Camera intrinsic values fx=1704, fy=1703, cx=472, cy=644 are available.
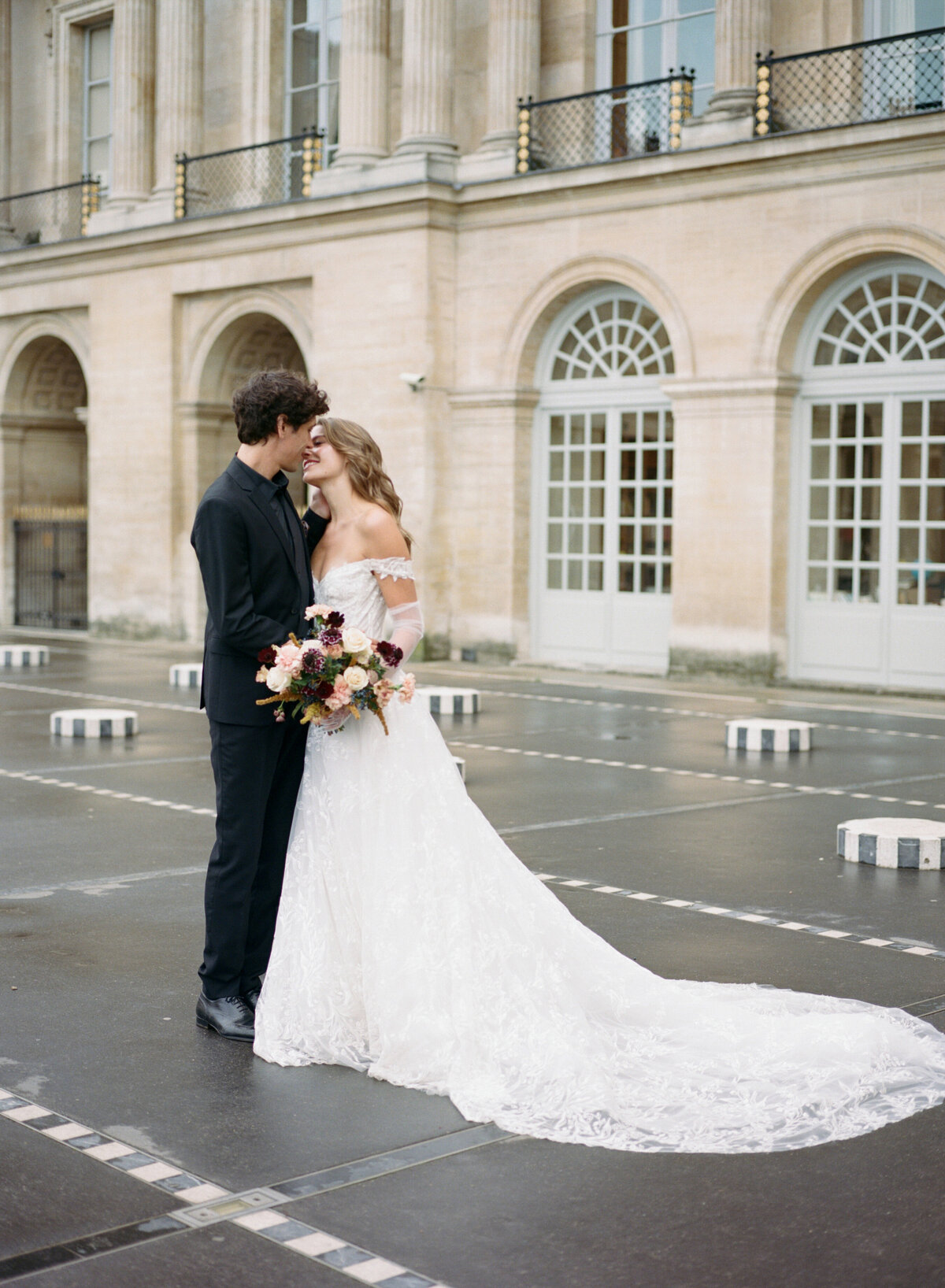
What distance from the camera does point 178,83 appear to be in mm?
26422

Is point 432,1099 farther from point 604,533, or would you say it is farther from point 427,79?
point 427,79

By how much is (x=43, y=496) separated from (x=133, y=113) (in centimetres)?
733

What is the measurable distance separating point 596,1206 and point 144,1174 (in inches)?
43.8

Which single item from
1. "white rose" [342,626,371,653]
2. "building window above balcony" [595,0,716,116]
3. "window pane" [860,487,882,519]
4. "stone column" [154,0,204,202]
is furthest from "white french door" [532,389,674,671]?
"white rose" [342,626,371,653]

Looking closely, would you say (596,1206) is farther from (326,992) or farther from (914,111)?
(914,111)

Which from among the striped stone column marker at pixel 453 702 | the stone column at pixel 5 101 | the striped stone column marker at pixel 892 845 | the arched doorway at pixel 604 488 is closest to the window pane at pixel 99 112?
the stone column at pixel 5 101

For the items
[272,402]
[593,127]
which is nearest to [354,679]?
[272,402]

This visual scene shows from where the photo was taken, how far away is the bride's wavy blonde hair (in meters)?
5.52

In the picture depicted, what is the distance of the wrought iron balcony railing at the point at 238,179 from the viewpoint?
25.9m

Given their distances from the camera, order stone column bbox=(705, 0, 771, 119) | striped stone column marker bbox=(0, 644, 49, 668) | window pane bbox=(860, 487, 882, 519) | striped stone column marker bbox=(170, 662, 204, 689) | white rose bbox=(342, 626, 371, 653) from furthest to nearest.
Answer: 1. striped stone column marker bbox=(0, 644, 49, 668)
2. stone column bbox=(705, 0, 771, 119)
3. striped stone column marker bbox=(170, 662, 204, 689)
4. window pane bbox=(860, 487, 882, 519)
5. white rose bbox=(342, 626, 371, 653)

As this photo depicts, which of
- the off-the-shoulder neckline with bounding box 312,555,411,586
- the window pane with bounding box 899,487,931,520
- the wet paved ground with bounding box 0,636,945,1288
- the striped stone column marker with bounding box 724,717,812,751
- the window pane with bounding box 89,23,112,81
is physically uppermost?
the window pane with bounding box 89,23,112,81

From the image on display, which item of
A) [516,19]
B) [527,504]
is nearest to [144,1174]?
[527,504]

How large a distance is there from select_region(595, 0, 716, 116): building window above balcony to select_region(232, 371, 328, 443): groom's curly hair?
648 inches

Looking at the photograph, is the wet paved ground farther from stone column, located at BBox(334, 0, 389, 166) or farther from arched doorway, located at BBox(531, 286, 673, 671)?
stone column, located at BBox(334, 0, 389, 166)
